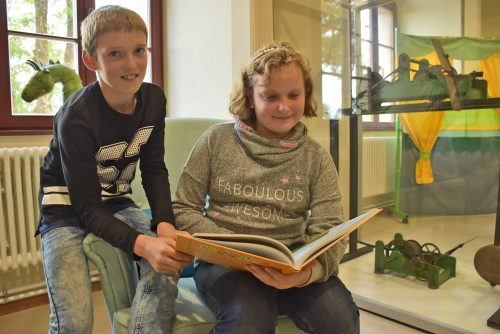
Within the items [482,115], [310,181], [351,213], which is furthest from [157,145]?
[482,115]

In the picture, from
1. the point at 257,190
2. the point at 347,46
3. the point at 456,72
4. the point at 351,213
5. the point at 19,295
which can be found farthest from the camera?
the point at 351,213

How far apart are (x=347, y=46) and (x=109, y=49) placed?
138cm

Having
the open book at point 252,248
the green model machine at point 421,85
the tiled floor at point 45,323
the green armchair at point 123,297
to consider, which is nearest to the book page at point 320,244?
the open book at point 252,248

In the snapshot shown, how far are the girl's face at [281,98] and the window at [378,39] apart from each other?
39.8 inches

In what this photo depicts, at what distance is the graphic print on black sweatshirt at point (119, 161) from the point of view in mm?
959

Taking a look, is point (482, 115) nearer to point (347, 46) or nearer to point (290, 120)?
point (347, 46)

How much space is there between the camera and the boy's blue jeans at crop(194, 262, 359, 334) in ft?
2.57

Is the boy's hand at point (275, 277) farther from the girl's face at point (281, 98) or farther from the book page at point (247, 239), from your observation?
the girl's face at point (281, 98)

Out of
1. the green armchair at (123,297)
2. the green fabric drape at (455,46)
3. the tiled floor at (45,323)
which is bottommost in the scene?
the tiled floor at (45,323)

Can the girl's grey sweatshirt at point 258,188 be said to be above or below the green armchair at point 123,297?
above

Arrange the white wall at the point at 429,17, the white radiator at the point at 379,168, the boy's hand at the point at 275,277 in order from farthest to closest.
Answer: the white radiator at the point at 379,168 < the white wall at the point at 429,17 < the boy's hand at the point at 275,277

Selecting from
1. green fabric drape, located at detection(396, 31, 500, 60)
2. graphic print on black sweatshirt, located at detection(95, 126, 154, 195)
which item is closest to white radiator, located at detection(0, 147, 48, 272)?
graphic print on black sweatshirt, located at detection(95, 126, 154, 195)

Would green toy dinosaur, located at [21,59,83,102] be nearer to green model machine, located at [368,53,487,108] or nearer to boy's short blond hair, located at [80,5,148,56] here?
boy's short blond hair, located at [80,5,148,56]

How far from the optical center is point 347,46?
6.54ft
